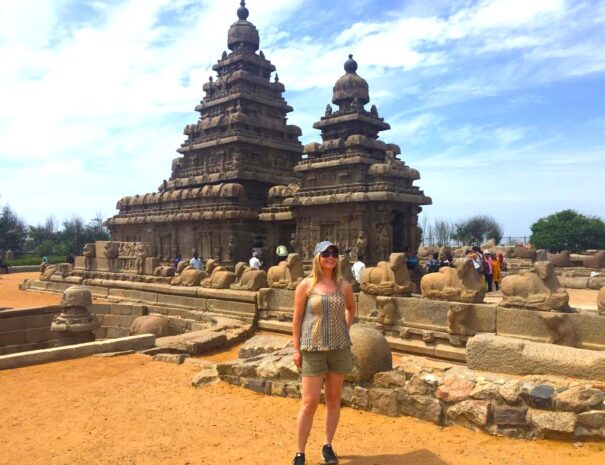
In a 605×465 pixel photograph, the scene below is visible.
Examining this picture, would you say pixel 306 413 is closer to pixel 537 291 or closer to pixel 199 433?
Result: pixel 199 433

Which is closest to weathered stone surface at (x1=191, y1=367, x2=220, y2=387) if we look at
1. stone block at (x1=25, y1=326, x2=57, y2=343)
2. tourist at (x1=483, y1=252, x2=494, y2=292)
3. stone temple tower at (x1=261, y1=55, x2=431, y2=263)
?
→ stone block at (x1=25, y1=326, x2=57, y2=343)

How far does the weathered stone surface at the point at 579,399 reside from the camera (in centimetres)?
391

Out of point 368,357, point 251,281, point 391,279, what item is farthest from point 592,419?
point 251,281

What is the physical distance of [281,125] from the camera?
Result: 26.7 meters

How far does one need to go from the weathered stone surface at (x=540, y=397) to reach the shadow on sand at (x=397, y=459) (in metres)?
1.01

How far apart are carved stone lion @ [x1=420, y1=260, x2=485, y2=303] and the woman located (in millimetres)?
4706

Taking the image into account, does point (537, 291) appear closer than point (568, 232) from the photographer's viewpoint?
Yes

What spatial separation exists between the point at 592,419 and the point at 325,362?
7.47 feet

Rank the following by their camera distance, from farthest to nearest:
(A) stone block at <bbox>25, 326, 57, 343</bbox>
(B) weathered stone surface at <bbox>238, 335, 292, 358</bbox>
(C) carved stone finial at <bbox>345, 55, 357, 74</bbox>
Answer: (C) carved stone finial at <bbox>345, 55, 357, 74</bbox> < (A) stone block at <bbox>25, 326, 57, 343</bbox> < (B) weathered stone surface at <bbox>238, 335, 292, 358</bbox>

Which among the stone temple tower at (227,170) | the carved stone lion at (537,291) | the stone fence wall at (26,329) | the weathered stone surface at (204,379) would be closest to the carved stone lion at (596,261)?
the stone temple tower at (227,170)

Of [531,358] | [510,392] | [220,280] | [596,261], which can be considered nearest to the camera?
[510,392]

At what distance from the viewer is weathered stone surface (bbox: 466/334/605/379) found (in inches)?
186

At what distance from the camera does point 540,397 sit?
4.04 metres

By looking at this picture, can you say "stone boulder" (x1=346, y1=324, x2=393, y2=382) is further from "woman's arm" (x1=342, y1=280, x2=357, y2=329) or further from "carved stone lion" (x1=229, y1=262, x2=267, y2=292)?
"carved stone lion" (x1=229, y1=262, x2=267, y2=292)
